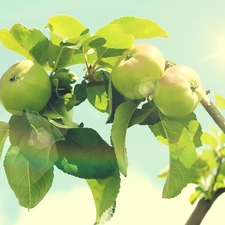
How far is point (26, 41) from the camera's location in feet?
3.73

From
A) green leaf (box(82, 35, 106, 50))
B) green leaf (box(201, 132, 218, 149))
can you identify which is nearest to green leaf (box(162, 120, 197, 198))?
green leaf (box(82, 35, 106, 50))

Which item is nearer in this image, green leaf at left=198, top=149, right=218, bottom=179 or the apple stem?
the apple stem

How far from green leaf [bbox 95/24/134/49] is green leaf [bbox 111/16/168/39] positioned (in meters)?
0.06

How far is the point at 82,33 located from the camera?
109 centimetres

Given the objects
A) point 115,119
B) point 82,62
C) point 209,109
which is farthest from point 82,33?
point 209,109

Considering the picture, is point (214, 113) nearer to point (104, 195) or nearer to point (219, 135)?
point (104, 195)

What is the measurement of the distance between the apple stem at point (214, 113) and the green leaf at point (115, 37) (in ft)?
0.68

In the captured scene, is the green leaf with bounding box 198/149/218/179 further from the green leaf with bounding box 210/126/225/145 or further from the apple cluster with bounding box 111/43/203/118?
the apple cluster with bounding box 111/43/203/118

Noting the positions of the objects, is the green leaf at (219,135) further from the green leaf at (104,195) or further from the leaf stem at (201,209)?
the green leaf at (104,195)

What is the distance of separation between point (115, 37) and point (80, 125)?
0.21 meters

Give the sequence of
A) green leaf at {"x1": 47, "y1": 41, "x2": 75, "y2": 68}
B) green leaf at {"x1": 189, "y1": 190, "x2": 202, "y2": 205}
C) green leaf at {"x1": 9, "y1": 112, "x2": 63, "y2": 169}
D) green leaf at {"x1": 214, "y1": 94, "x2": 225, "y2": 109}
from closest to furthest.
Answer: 1. green leaf at {"x1": 9, "y1": 112, "x2": 63, "y2": 169}
2. green leaf at {"x1": 47, "y1": 41, "x2": 75, "y2": 68}
3. green leaf at {"x1": 214, "y1": 94, "x2": 225, "y2": 109}
4. green leaf at {"x1": 189, "y1": 190, "x2": 202, "y2": 205}

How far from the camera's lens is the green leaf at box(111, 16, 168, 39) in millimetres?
1146

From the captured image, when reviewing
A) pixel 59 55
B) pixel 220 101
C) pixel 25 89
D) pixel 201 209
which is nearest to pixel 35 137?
pixel 25 89

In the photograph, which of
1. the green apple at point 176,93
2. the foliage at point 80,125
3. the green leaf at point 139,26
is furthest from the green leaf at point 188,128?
the green leaf at point 139,26
